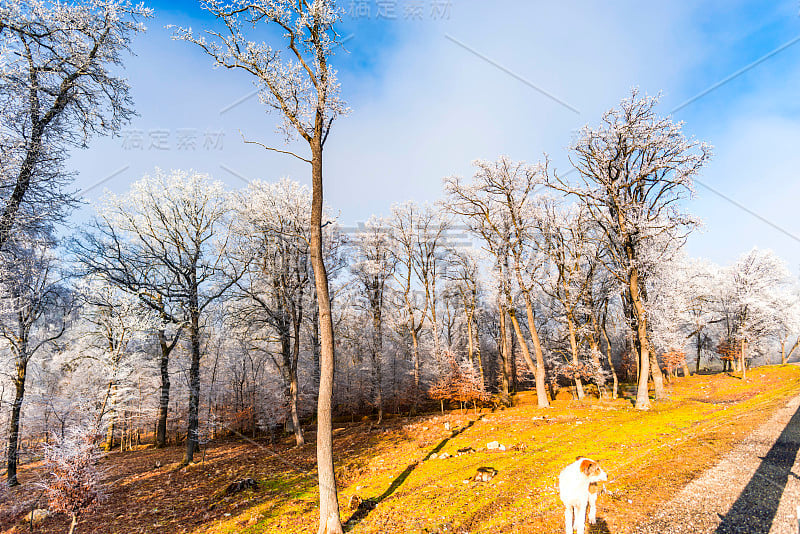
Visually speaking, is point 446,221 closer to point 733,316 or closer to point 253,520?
point 253,520

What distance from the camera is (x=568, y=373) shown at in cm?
2116

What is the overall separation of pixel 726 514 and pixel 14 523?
18763mm

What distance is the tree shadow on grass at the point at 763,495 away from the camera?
187 inches

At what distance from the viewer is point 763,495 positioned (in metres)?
5.61

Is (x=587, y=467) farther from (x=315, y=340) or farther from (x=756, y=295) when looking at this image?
(x=756, y=295)

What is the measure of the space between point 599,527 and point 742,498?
8.83 feet

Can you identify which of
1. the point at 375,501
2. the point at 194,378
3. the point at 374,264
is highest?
the point at 374,264

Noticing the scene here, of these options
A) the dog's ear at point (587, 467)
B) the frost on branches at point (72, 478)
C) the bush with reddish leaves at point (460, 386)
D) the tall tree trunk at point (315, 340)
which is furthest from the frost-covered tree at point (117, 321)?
the dog's ear at point (587, 467)

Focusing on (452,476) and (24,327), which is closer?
(452,476)

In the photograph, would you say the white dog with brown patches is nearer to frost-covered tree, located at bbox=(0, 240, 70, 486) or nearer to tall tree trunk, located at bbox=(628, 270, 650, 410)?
tall tree trunk, located at bbox=(628, 270, 650, 410)

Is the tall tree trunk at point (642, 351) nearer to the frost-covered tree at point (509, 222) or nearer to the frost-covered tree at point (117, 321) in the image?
the frost-covered tree at point (509, 222)

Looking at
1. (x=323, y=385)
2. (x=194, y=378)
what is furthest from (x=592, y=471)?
(x=194, y=378)

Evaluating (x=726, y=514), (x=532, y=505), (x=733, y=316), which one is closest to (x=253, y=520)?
(x=532, y=505)

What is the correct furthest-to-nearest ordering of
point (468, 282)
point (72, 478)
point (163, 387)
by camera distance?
point (468, 282) → point (163, 387) → point (72, 478)
